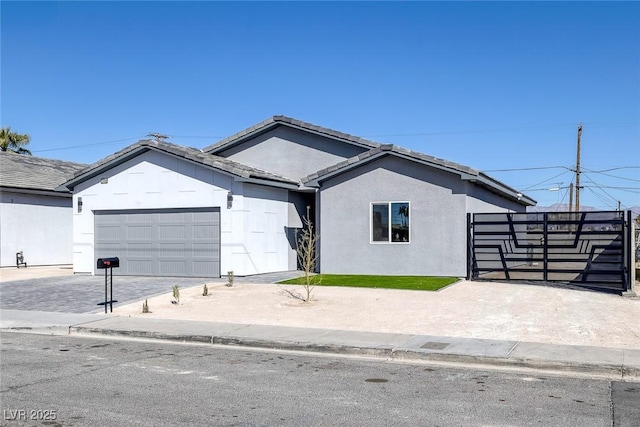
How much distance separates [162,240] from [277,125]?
21.4 ft

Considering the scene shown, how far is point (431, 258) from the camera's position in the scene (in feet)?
64.8

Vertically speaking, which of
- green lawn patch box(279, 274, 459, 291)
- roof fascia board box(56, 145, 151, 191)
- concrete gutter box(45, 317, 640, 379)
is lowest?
concrete gutter box(45, 317, 640, 379)

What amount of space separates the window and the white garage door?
5013 mm

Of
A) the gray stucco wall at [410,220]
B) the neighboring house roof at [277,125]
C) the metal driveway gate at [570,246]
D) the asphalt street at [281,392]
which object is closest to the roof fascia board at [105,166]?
the neighboring house roof at [277,125]

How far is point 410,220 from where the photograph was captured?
65.7 feet

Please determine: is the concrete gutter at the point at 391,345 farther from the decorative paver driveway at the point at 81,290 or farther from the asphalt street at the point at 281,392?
the decorative paver driveway at the point at 81,290

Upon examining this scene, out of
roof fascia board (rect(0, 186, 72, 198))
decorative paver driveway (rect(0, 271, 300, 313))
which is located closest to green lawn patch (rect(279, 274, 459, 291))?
decorative paver driveway (rect(0, 271, 300, 313))

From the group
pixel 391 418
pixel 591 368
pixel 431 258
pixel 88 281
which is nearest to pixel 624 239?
pixel 431 258

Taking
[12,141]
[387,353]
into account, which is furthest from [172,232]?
[12,141]

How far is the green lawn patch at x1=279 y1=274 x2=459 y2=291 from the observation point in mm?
17391

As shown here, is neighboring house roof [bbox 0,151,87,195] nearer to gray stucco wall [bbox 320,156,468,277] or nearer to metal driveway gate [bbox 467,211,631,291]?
gray stucco wall [bbox 320,156,468,277]

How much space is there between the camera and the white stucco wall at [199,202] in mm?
19969

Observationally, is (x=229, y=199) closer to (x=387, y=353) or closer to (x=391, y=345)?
(x=391, y=345)

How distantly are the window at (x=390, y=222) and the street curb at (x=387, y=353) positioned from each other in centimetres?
1017
